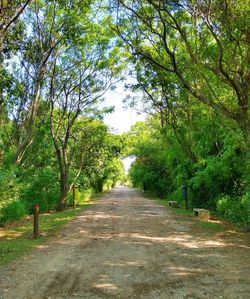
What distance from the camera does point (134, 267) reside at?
8008mm

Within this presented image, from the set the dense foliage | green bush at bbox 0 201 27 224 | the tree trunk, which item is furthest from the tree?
the tree trunk

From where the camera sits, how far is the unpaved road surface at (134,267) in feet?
20.8

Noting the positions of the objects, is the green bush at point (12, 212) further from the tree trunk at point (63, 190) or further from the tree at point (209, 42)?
the tree at point (209, 42)

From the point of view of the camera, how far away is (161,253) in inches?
377

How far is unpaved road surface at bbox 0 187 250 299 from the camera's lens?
6332mm

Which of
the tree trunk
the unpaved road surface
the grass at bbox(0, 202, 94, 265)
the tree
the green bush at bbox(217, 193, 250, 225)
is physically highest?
the tree

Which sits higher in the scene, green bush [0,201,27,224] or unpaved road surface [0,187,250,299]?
green bush [0,201,27,224]

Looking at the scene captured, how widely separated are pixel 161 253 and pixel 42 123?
14.8 m

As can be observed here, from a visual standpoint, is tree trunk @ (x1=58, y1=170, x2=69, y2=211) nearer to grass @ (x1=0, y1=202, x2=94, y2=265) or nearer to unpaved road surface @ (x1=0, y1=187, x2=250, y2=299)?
grass @ (x1=0, y1=202, x2=94, y2=265)

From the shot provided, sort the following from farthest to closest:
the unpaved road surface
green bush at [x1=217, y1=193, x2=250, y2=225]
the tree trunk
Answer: the tree trunk → green bush at [x1=217, y1=193, x2=250, y2=225] → the unpaved road surface

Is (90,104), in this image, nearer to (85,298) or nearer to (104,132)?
(104,132)

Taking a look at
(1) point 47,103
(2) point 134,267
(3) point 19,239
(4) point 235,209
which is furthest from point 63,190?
(2) point 134,267

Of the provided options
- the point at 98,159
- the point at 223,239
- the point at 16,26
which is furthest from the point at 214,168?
the point at 98,159

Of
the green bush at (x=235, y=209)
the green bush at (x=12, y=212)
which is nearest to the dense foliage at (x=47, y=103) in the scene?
the green bush at (x=12, y=212)
